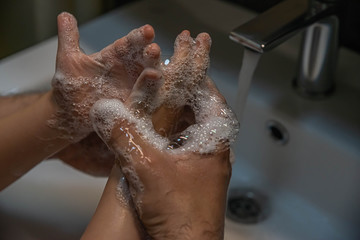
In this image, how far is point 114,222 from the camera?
49 cm

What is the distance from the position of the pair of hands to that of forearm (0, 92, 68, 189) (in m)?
0.01

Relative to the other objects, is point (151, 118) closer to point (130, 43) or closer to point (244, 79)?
point (130, 43)

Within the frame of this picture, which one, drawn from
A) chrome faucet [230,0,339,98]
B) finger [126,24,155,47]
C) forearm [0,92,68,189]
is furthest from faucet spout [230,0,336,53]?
forearm [0,92,68,189]

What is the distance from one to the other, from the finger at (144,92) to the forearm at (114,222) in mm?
66

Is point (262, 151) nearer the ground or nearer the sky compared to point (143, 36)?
nearer the ground

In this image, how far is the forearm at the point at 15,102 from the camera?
650mm

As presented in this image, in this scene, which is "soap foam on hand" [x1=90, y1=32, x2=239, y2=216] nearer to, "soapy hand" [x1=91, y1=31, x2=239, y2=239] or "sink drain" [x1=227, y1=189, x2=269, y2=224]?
"soapy hand" [x1=91, y1=31, x2=239, y2=239]

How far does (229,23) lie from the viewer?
2.19 feet

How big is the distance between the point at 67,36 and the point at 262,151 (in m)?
0.35

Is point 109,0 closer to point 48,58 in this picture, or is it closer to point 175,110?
point 48,58

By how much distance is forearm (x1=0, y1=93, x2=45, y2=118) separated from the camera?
65 cm

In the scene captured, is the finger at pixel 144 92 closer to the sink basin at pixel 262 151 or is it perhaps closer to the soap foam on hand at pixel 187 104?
the soap foam on hand at pixel 187 104

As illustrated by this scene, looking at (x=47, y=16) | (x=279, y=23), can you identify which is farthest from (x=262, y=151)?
(x=47, y=16)

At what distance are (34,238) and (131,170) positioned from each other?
258 mm
